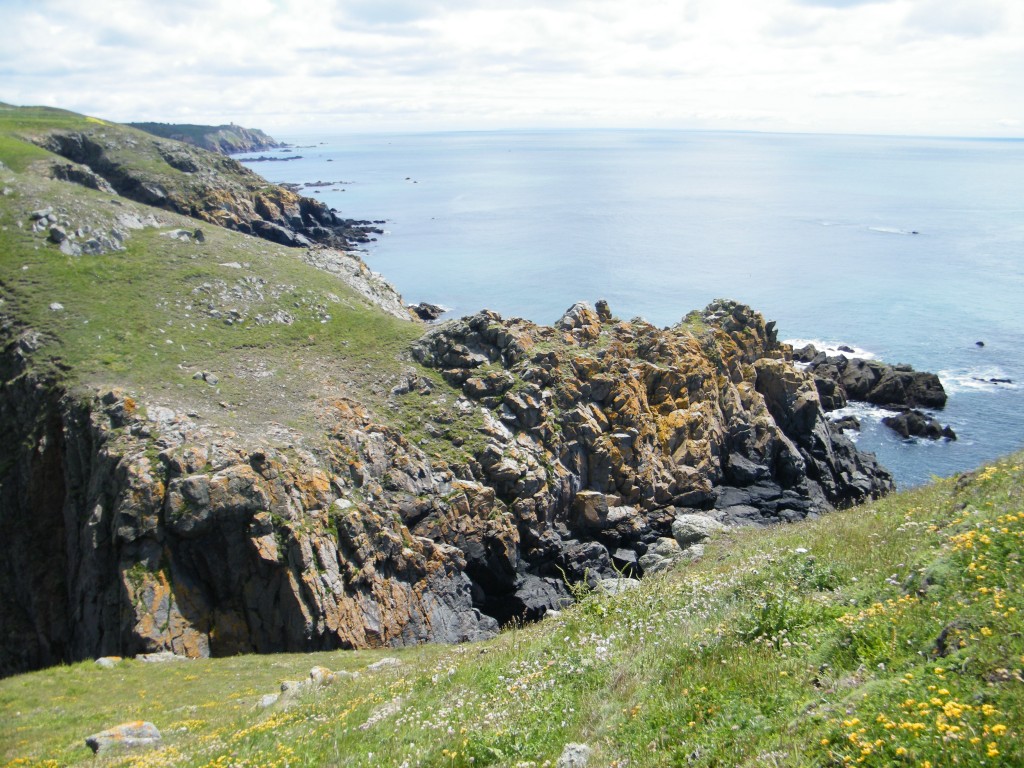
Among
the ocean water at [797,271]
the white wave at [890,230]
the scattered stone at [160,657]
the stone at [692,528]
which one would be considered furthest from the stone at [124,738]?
the white wave at [890,230]

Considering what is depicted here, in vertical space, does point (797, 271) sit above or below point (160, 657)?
above

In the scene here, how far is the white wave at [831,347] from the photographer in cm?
7256

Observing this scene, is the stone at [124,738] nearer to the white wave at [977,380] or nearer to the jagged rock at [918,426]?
the jagged rock at [918,426]

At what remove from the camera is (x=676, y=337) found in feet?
154

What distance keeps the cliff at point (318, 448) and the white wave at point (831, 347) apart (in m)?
25.0

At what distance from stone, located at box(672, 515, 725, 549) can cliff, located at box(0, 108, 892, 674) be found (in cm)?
33

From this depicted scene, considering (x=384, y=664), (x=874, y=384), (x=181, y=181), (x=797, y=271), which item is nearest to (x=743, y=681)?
(x=384, y=664)

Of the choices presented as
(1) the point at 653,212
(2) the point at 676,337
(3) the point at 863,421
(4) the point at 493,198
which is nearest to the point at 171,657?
(2) the point at 676,337

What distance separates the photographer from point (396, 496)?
106 feet

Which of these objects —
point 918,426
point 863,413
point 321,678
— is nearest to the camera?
point 321,678

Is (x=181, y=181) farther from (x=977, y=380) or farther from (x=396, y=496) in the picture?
(x=977, y=380)

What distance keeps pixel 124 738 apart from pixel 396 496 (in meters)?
17.9

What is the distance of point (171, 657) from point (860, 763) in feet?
79.2

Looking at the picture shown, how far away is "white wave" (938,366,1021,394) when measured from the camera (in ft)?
213
